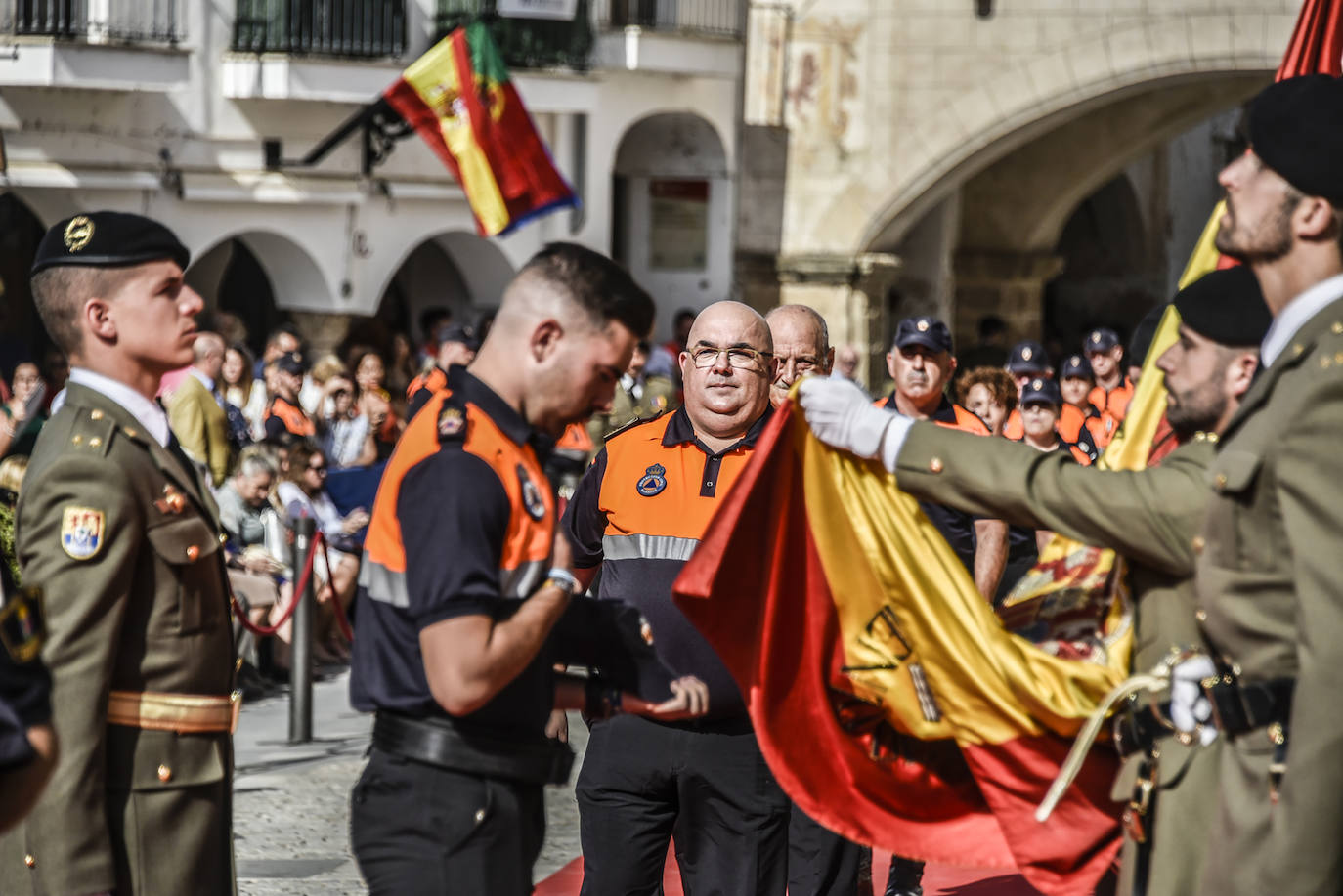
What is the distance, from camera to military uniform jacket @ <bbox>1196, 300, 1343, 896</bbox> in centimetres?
308

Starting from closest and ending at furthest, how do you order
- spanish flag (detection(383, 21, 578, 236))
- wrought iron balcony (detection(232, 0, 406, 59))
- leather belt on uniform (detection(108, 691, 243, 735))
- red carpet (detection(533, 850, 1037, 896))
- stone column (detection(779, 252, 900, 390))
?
1. leather belt on uniform (detection(108, 691, 243, 735))
2. red carpet (detection(533, 850, 1037, 896))
3. spanish flag (detection(383, 21, 578, 236))
4. wrought iron balcony (detection(232, 0, 406, 59))
5. stone column (detection(779, 252, 900, 390))

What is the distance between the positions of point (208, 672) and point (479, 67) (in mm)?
12857

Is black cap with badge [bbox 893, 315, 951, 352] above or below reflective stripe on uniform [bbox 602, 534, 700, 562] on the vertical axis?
above

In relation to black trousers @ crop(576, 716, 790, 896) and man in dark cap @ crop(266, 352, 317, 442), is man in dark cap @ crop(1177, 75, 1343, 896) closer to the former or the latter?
black trousers @ crop(576, 716, 790, 896)

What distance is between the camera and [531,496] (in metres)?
3.53

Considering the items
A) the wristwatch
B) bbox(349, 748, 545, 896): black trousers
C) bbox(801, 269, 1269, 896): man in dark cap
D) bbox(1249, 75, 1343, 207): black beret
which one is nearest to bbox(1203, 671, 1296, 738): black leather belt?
bbox(801, 269, 1269, 896): man in dark cap

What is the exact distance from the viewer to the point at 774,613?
167 inches

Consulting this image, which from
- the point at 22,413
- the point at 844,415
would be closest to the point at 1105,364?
the point at 22,413

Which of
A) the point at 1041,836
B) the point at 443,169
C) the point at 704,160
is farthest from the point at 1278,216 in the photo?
the point at 704,160

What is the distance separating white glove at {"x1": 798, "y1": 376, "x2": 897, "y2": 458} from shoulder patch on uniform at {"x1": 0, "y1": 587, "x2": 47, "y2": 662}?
177 centimetres

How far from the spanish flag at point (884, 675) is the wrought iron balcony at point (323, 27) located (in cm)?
1384

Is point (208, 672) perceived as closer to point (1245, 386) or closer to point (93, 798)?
point (93, 798)

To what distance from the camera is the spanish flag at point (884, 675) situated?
393cm

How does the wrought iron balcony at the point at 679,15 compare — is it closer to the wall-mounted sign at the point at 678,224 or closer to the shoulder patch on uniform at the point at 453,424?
the wall-mounted sign at the point at 678,224
